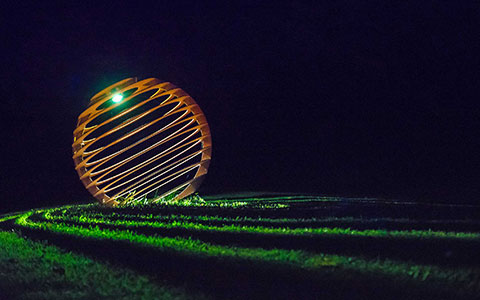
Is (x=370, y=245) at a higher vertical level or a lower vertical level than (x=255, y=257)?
lower

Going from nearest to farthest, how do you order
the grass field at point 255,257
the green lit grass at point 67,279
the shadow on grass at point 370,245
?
1. the grass field at point 255,257
2. the green lit grass at point 67,279
3. the shadow on grass at point 370,245

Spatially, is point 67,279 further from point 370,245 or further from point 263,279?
point 370,245

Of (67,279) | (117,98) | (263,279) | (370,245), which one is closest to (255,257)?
(263,279)

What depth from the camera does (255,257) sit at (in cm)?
523

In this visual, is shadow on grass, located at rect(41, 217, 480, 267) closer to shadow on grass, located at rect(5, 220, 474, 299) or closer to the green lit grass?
shadow on grass, located at rect(5, 220, 474, 299)

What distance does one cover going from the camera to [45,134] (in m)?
15.8

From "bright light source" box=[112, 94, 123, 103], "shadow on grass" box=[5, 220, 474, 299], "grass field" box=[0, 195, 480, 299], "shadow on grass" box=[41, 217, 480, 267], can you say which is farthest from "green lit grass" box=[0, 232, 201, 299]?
"bright light source" box=[112, 94, 123, 103]

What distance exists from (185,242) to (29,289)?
2117 millimetres

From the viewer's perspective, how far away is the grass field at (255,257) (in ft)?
14.4

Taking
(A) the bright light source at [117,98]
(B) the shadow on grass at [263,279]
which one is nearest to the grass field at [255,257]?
(B) the shadow on grass at [263,279]

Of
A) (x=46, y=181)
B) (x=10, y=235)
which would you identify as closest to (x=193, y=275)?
(x=10, y=235)

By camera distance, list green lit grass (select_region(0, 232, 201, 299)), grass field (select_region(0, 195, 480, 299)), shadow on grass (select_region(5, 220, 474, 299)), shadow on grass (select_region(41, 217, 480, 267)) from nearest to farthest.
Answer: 1. shadow on grass (select_region(5, 220, 474, 299))
2. grass field (select_region(0, 195, 480, 299))
3. green lit grass (select_region(0, 232, 201, 299))
4. shadow on grass (select_region(41, 217, 480, 267))

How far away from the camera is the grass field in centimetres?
440

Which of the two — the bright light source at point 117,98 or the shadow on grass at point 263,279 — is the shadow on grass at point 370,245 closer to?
the shadow on grass at point 263,279
